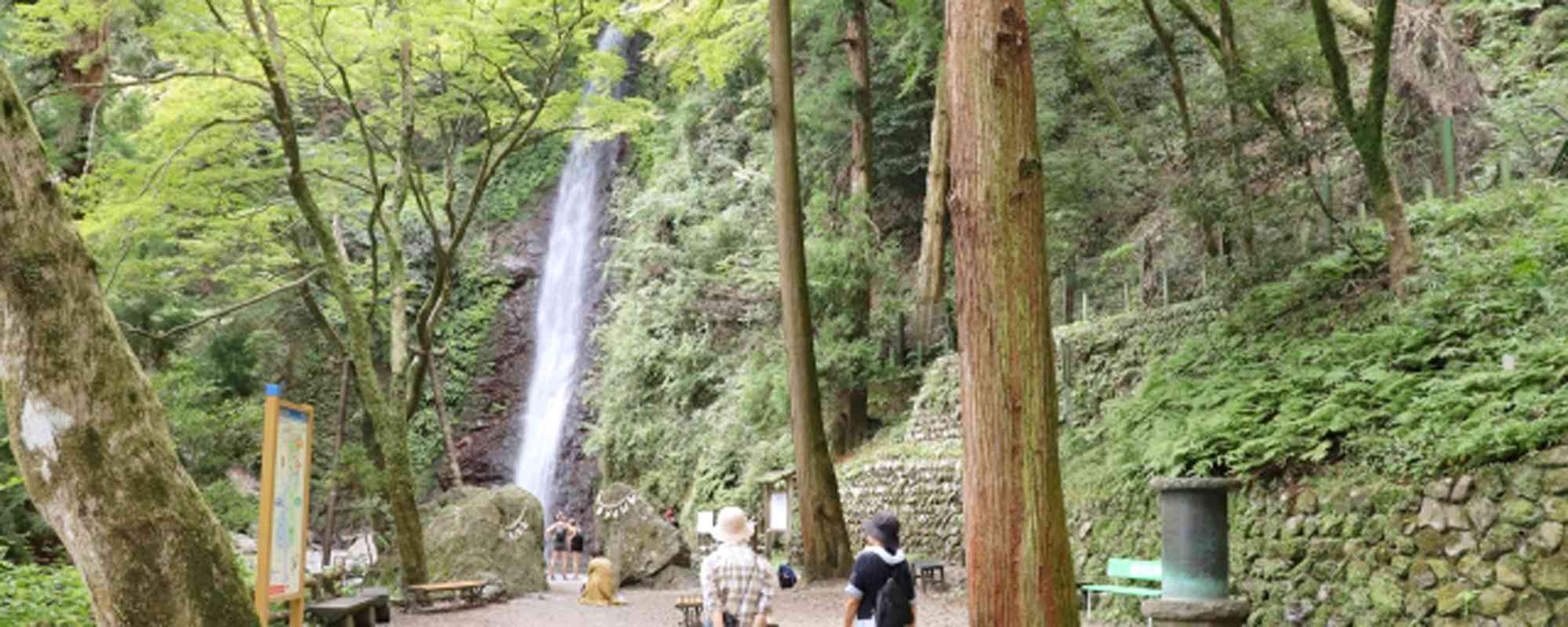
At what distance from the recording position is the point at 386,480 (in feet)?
52.5

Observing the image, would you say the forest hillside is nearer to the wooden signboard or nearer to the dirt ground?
the wooden signboard

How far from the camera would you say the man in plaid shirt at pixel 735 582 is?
6.07m

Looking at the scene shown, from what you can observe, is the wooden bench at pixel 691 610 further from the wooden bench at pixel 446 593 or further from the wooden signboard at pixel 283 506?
the wooden signboard at pixel 283 506


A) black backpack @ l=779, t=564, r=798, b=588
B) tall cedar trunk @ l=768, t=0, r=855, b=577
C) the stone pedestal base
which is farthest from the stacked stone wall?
black backpack @ l=779, t=564, r=798, b=588

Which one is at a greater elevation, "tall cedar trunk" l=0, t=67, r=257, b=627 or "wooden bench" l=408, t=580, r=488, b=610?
"tall cedar trunk" l=0, t=67, r=257, b=627

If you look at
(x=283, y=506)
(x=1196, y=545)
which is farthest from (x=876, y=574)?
(x=283, y=506)

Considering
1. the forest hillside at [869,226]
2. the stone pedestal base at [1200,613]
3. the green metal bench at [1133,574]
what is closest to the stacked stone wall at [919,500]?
the forest hillside at [869,226]

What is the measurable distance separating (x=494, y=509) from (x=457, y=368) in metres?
18.0

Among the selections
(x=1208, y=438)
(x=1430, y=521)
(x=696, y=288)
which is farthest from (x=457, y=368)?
(x=1430, y=521)

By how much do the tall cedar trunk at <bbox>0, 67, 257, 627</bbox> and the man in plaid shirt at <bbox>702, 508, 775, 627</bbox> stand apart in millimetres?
2297

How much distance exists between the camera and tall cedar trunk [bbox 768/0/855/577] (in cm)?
1548

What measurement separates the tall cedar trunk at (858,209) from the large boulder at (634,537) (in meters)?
4.04

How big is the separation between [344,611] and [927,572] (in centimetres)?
719

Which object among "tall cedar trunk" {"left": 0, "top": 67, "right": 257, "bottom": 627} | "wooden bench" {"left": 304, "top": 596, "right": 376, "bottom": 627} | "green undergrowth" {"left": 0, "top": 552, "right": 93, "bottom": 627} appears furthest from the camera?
"wooden bench" {"left": 304, "top": 596, "right": 376, "bottom": 627}
